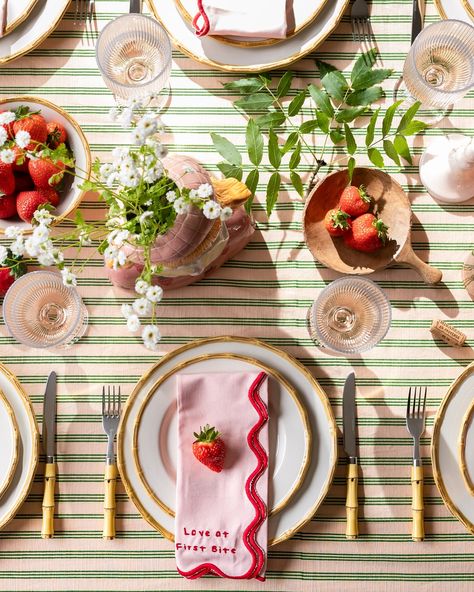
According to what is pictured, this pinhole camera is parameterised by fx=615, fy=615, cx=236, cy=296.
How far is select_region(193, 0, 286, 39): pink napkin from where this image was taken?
1.39 meters

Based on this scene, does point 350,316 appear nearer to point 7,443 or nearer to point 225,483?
Result: point 225,483

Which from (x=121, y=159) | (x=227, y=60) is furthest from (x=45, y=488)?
(x=227, y=60)

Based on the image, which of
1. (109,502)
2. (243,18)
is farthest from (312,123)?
(109,502)

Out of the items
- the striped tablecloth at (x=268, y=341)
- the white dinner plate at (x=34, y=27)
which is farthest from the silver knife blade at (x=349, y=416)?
the white dinner plate at (x=34, y=27)

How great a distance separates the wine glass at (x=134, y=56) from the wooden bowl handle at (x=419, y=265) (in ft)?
2.19

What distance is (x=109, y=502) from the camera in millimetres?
1361

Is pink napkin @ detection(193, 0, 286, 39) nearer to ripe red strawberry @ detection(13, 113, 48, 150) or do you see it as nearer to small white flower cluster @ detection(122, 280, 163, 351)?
ripe red strawberry @ detection(13, 113, 48, 150)

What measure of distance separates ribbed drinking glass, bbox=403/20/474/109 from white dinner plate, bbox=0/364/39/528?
3.69ft

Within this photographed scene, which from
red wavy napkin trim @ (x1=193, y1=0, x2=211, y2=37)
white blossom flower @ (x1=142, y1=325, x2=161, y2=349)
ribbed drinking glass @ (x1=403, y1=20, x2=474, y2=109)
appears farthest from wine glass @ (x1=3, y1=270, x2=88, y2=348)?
ribbed drinking glass @ (x1=403, y1=20, x2=474, y2=109)

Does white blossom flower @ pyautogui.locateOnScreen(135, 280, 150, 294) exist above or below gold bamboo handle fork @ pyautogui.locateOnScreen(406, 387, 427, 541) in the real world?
above

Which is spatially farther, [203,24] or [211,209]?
[203,24]

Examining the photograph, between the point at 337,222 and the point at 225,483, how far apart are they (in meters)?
0.62

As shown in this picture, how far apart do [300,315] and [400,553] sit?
577 mm

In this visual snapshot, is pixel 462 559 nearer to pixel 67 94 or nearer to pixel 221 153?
pixel 221 153
